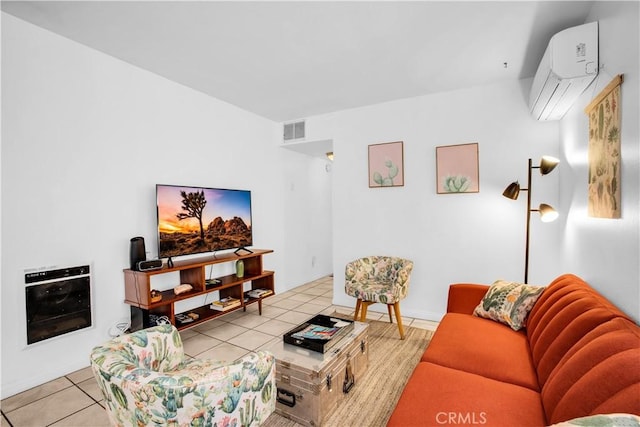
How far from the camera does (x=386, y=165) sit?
397cm

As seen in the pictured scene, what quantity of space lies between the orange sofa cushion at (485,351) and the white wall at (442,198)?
1.36 meters

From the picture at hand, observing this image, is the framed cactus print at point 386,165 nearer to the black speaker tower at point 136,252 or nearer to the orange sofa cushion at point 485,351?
the orange sofa cushion at point 485,351

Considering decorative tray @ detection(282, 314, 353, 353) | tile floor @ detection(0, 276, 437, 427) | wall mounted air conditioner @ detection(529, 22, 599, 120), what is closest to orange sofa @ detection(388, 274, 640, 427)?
decorative tray @ detection(282, 314, 353, 353)

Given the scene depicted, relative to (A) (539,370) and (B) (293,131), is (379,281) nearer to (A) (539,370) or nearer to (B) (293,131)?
(A) (539,370)

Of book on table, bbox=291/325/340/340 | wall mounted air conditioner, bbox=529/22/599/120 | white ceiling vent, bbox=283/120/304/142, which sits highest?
white ceiling vent, bbox=283/120/304/142

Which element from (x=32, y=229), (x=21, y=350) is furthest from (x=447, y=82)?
(x=21, y=350)

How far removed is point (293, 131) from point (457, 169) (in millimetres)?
2419

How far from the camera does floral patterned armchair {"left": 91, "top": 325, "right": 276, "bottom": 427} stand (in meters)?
1.10

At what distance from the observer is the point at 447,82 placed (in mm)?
3377

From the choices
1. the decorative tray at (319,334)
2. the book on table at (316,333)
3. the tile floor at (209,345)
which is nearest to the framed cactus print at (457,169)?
the tile floor at (209,345)

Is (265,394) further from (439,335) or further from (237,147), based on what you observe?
(237,147)

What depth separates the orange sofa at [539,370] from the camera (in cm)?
108

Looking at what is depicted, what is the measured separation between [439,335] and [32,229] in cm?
310
